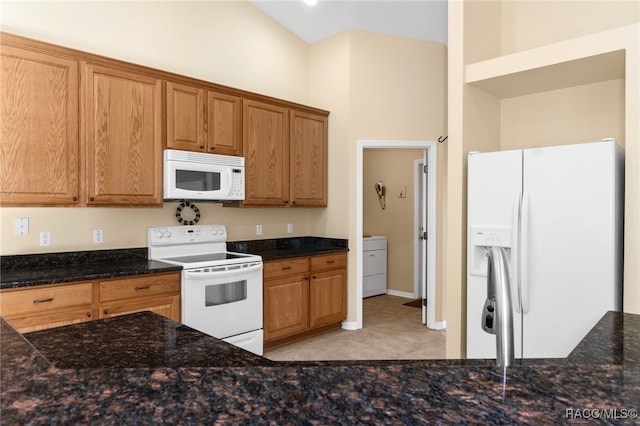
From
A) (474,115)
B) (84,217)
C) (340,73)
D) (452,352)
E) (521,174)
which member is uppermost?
(340,73)

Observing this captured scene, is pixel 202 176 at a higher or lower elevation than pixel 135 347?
higher

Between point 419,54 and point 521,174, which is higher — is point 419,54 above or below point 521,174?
above

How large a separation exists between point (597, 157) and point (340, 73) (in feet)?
9.75

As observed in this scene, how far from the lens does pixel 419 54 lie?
463 cm

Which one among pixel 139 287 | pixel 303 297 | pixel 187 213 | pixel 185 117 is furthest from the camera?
pixel 303 297

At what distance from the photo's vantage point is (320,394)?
24.8 inches

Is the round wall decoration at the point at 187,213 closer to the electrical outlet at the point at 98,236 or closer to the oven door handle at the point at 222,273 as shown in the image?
the electrical outlet at the point at 98,236

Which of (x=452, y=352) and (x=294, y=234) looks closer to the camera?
(x=452, y=352)

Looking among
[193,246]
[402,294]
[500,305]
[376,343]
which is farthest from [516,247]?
[402,294]

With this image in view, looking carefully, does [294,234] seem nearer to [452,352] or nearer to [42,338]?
[452,352]

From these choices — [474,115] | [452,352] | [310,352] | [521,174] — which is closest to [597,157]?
[521,174]

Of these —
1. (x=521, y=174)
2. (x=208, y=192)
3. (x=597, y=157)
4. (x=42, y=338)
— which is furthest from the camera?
(x=208, y=192)

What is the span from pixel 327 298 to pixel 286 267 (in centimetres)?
67

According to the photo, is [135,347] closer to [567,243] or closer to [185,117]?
[567,243]
